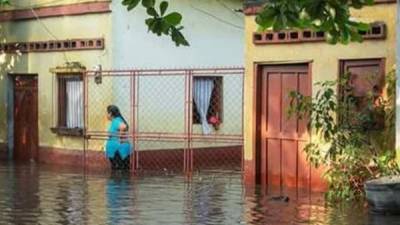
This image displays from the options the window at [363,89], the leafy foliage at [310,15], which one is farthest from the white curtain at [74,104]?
the leafy foliage at [310,15]

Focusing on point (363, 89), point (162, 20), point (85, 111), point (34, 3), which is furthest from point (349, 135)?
point (34, 3)

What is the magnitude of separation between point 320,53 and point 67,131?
808cm

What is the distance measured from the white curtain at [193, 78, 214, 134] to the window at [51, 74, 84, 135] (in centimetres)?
262

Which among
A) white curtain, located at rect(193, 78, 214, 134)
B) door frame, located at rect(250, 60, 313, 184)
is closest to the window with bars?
white curtain, located at rect(193, 78, 214, 134)

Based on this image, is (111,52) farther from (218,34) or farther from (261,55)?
(261,55)

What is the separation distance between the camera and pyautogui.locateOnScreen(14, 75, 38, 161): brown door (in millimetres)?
22266

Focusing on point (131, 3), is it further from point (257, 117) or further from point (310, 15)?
point (257, 117)

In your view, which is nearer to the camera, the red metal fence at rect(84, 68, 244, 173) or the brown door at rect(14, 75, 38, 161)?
the red metal fence at rect(84, 68, 244, 173)

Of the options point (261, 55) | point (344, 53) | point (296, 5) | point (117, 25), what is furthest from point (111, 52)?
point (296, 5)

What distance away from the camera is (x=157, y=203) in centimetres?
1365

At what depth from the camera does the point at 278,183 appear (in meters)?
15.5

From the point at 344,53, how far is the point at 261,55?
1869mm

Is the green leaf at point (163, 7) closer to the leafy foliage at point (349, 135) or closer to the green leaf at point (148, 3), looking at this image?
the green leaf at point (148, 3)

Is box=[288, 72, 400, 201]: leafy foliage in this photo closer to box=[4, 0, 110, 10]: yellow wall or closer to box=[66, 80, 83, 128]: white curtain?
box=[66, 80, 83, 128]: white curtain
